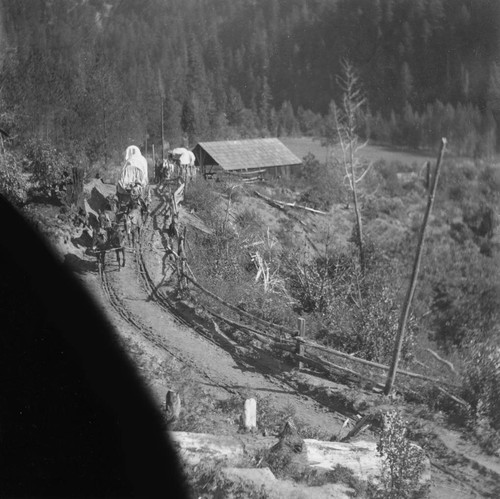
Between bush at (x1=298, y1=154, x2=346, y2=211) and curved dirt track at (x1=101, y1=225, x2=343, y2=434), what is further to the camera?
bush at (x1=298, y1=154, x2=346, y2=211)

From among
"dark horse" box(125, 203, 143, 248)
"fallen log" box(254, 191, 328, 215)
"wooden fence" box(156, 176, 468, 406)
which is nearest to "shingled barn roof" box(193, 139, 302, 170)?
"fallen log" box(254, 191, 328, 215)

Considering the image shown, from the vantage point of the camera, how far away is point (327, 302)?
41.6 ft

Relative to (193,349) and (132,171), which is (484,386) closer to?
(193,349)

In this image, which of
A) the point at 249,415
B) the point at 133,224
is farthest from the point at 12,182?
the point at 249,415

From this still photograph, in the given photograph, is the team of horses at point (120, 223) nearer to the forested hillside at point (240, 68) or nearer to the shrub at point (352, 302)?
the forested hillside at point (240, 68)

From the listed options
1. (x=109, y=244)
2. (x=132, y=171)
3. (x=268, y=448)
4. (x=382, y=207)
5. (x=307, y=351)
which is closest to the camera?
(x=268, y=448)

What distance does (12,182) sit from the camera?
42.5ft

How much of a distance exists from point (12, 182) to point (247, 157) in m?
11.5

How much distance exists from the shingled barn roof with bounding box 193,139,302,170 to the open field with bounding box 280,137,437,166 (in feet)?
4.73

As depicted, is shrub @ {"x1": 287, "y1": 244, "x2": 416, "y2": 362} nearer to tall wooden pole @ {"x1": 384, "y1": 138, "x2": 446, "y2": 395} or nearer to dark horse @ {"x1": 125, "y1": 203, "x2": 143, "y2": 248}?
tall wooden pole @ {"x1": 384, "y1": 138, "x2": 446, "y2": 395}

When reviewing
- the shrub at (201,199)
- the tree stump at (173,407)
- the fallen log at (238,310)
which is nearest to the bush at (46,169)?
the shrub at (201,199)

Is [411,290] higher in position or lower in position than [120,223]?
lower

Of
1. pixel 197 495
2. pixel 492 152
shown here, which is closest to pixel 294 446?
pixel 197 495

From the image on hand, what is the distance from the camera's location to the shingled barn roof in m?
21.8
